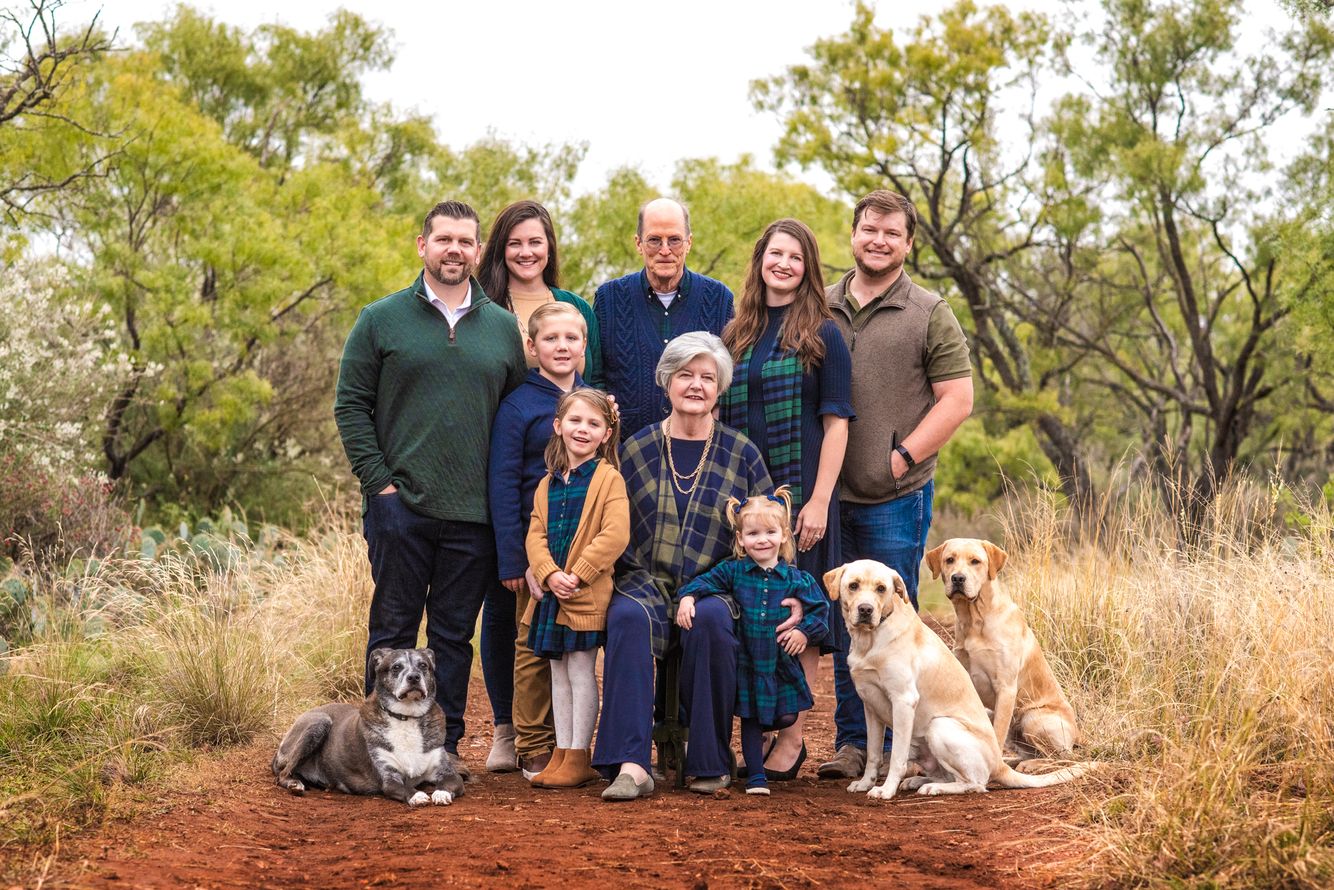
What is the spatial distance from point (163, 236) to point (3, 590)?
7.92m

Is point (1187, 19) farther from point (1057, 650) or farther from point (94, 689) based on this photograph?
point (94, 689)

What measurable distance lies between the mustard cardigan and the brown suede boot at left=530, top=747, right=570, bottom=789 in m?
0.60

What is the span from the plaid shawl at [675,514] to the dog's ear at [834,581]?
401 mm

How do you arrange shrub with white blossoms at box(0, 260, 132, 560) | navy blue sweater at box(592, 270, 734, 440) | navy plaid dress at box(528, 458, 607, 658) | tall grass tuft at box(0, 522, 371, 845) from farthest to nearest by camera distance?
shrub with white blossoms at box(0, 260, 132, 560)
navy blue sweater at box(592, 270, 734, 440)
navy plaid dress at box(528, 458, 607, 658)
tall grass tuft at box(0, 522, 371, 845)

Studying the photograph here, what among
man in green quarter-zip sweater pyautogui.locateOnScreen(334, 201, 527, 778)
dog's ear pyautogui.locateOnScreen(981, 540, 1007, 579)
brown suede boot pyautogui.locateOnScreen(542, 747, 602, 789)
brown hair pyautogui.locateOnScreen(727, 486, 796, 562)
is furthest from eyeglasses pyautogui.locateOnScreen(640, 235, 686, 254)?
brown suede boot pyautogui.locateOnScreen(542, 747, 602, 789)

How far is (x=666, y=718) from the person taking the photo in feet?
19.2

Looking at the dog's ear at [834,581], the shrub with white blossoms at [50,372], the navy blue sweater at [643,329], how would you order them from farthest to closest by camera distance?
1. the shrub with white blossoms at [50,372]
2. the navy blue sweater at [643,329]
3. the dog's ear at [834,581]

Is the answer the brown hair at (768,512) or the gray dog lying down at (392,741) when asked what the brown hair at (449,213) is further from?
the gray dog lying down at (392,741)

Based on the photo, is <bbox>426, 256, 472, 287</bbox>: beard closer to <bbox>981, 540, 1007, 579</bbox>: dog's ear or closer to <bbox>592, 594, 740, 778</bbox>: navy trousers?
<bbox>592, 594, 740, 778</bbox>: navy trousers

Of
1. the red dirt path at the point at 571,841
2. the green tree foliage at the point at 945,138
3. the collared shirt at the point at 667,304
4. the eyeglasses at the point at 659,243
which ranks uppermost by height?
the green tree foliage at the point at 945,138

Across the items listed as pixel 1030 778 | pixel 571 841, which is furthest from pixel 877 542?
pixel 571 841

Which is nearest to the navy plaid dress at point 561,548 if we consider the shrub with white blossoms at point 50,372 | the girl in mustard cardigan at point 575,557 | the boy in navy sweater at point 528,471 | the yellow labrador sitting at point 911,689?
the girl in mustard cardigan at point 575,557

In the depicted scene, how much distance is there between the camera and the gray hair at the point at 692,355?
223 inches

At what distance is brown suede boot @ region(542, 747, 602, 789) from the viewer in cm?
578
